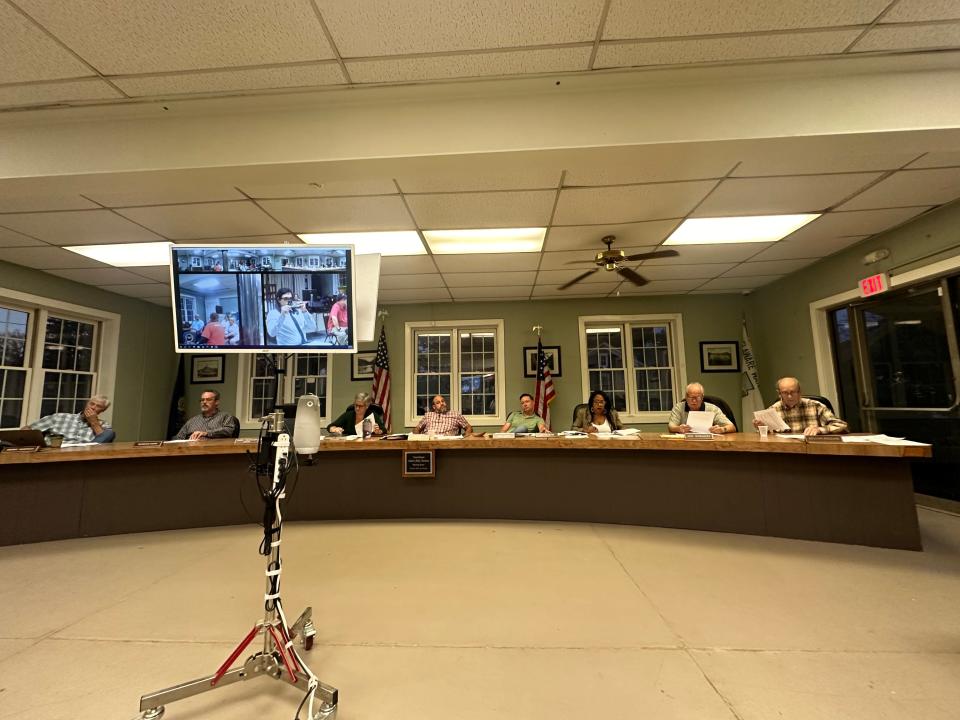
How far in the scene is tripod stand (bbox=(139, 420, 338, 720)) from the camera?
3.92 feet

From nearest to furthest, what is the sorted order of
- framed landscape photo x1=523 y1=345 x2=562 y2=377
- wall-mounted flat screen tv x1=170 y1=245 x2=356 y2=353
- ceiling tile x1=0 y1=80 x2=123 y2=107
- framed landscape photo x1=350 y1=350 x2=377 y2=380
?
wall-mounted flat screen tv x1=170 y1=245 x2=356 y2=353 < ceiling tile x1=0 y1=80 x2=123 y2=107 < framed landscape photo x1=523 y1=345 x2=562 y2=377 < framed landscape photo x1=350 y1=350 x2=377 y2=380

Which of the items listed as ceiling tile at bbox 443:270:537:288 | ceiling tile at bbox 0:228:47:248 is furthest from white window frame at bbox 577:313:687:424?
ceiling tile at bbox 0:228:47:248

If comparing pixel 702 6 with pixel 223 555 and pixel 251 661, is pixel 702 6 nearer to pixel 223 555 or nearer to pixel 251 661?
pixel 251 661

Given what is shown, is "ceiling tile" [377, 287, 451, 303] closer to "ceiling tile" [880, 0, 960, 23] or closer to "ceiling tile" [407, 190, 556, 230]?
"ceiling tile" [407, 190, 556, 230]

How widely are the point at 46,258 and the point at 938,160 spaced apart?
7.74 m

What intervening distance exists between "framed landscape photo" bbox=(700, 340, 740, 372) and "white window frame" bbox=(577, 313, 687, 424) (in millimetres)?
295

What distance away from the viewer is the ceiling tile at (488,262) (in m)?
4.43

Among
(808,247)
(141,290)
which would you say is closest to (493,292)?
(808,247)

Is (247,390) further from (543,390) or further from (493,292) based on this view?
(543,390)

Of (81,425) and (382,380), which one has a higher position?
(382,380)

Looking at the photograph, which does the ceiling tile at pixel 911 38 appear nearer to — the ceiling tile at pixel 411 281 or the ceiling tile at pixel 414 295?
the ceiling tile at pixel 411 281

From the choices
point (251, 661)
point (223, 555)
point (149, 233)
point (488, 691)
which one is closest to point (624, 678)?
point (488, 691)

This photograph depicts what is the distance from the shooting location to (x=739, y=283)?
18.1ft

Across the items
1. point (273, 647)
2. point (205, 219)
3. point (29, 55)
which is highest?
point (29, 55)
